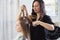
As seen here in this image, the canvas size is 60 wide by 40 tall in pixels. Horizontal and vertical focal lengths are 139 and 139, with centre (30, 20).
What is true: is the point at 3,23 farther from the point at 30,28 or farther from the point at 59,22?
the point at 59,22

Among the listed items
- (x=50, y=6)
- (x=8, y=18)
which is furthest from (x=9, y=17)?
(x=50, y=6)

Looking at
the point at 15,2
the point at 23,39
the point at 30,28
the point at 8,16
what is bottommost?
the point at 23,39

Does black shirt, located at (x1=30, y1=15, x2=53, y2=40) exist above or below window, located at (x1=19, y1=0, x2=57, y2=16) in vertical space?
below

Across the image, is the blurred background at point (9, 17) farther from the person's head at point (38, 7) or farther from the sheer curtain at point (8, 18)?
the person's head at point (38, 7)


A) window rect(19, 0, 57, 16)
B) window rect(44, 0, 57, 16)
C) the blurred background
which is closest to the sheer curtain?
the blurred background

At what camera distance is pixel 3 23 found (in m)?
1.48

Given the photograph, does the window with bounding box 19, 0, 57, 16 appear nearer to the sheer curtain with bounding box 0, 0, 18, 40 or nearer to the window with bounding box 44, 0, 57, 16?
the window with bounding box 44, 0, 57, 16

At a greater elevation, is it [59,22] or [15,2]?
[15,2]

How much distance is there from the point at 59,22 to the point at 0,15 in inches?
24.4

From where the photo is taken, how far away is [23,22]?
4.39 ft

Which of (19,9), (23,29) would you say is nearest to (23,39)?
(23,29)

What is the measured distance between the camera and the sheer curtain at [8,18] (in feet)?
4.83

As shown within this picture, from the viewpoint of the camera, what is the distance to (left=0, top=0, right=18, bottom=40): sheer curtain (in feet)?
4.83

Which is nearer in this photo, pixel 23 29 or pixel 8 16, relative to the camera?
pixel 23 29
